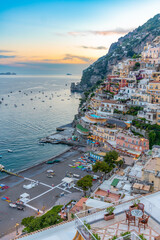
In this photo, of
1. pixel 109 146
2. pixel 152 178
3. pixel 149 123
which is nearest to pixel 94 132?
pixel 109 146

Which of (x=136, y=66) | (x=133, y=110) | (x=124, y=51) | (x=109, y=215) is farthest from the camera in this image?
Answer: (x=124, y=51)

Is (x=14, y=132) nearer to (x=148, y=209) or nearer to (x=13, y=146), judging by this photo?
(x=13, y=146)

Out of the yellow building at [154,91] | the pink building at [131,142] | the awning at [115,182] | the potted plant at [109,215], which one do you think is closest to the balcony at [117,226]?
the potted plant at [109,215]

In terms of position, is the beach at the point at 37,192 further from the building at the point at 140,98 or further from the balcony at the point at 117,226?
the building at the point at 140,98

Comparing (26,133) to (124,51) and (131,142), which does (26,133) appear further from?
(124,51)

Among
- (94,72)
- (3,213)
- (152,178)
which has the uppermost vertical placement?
(94,72)

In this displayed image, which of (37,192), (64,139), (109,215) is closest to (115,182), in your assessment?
(37,192)
